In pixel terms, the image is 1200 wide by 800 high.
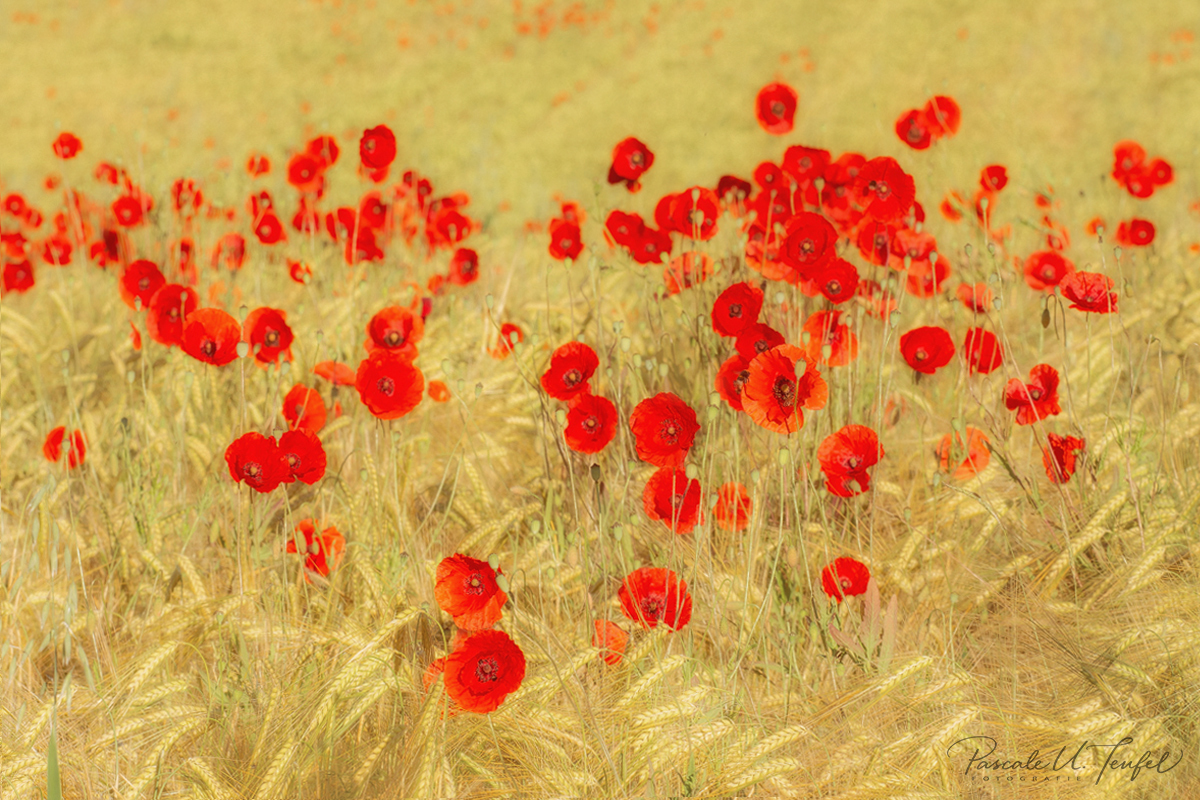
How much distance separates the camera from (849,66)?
875 centimetres

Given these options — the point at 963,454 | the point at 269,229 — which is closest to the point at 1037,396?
the point at 963,454

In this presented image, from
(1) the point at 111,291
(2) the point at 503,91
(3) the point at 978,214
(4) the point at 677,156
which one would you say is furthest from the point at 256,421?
(2) the point at 503,91

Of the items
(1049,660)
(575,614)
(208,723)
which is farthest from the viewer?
(575,614)

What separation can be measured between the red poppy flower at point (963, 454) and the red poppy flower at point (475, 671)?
0.88m

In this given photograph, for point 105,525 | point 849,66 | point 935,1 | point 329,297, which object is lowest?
point 105,525

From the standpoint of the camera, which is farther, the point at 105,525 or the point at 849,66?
the point at 849,66

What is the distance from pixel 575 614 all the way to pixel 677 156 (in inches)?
245

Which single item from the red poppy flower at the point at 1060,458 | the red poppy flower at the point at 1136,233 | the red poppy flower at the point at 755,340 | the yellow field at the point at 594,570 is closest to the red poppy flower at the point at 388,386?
the yellow field at the point at 594,570

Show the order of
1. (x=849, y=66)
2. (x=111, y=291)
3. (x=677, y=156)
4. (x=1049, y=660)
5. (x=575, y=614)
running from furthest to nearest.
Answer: (x=849, y=66), (x=677, y=156), (x=111, y=291), (x=575, y=614), (x=1049, y=660)

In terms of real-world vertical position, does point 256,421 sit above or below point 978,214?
below

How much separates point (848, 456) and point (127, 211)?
218 cm

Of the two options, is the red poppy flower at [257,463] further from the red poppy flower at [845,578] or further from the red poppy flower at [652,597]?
the red poppy flower at [845,578]

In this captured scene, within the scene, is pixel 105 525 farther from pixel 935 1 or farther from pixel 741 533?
pixel 935 1

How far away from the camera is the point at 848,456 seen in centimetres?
144
